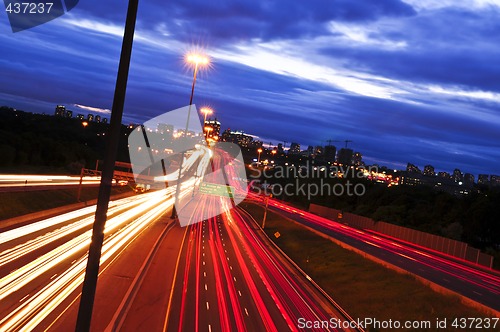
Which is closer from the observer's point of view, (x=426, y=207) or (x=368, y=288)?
(x=368, y=288)

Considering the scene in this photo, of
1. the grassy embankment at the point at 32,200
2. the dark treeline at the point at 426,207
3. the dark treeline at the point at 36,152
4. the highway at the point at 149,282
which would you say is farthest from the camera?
the dark treeline at the point at 36,152

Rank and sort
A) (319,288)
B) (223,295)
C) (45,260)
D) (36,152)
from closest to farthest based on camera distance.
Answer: (45,260) → (223,295) → (319,288) → (36,152)

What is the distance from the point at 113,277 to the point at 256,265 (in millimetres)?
12735

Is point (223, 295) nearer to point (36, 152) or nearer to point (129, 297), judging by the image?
point (129, 297)

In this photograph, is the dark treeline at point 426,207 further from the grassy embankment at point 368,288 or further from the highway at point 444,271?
the grassy embankment at point 368,288

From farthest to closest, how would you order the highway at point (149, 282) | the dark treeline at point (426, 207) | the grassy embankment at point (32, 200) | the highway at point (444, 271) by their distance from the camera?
the dark treeline at point (426, 207)
the grassy embankment at point (32, 200)
the highway at point (444, 271)
the highway at point (149, 282)

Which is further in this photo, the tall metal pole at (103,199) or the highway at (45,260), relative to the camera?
the highway at (45,260)

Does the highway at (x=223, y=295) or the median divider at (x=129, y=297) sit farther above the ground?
the median divider at (x=129, y=297)

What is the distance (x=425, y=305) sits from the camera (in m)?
25.1

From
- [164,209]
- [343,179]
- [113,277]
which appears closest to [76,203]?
[164,209]
